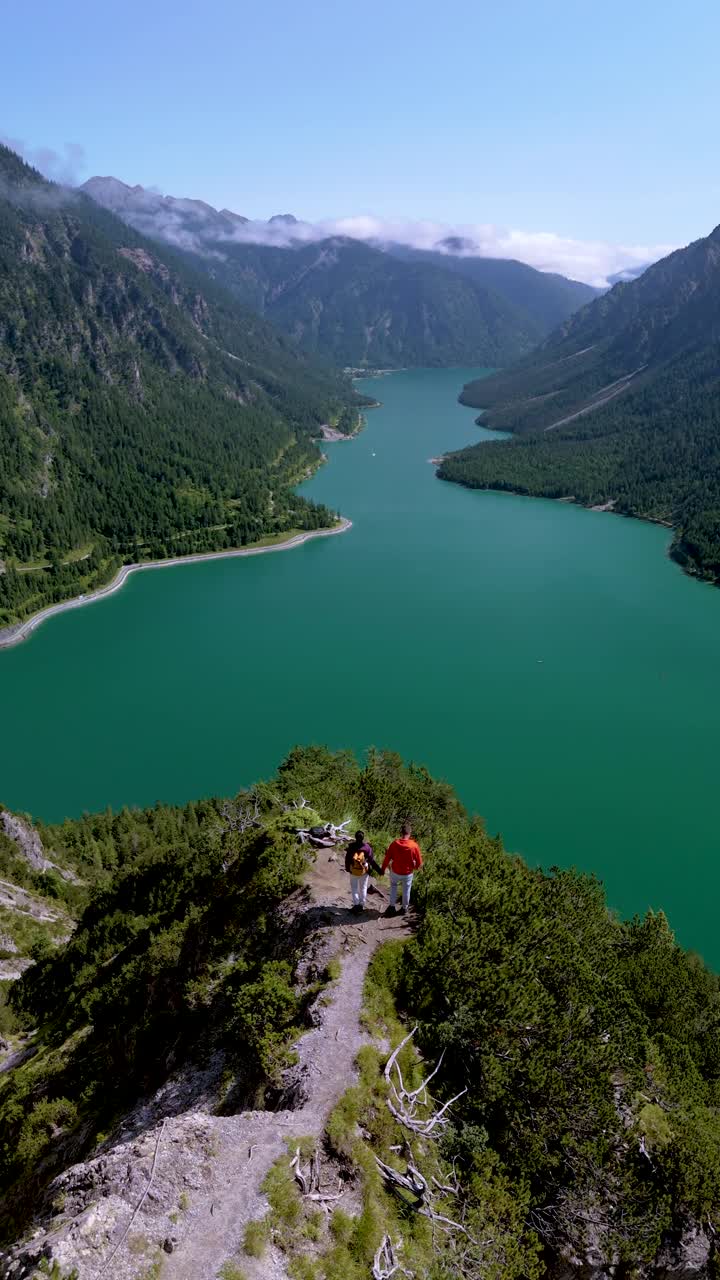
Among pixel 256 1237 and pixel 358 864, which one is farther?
pixel 358 864

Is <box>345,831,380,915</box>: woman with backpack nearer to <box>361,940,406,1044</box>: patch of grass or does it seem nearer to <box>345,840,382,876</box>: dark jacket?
<box>345,840,382,876</box>: dark jacket

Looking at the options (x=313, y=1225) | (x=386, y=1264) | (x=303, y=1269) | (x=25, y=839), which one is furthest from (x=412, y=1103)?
(x=25, y=839)

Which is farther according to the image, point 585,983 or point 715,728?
point 715,728

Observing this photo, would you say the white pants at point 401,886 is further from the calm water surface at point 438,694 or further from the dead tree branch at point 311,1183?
the calm water surface at point 438,694

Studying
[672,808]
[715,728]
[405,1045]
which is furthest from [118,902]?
[715,728]

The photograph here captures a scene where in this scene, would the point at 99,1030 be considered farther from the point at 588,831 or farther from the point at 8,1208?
the point at 588,831

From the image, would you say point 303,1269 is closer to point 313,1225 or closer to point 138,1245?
point 313,1225
